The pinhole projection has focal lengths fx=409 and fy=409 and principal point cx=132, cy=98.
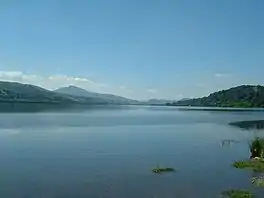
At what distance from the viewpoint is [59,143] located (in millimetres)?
52594

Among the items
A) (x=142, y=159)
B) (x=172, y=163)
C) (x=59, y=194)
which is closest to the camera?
(x=59, y=194)

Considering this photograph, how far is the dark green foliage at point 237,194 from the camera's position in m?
23.2

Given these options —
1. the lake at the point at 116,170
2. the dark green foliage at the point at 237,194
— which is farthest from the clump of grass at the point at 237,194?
the lake at the point at 116,170

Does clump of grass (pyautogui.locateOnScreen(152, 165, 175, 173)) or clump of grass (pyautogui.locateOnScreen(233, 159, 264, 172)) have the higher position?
clump of grass (pyautogui.locateOnScreen(233, 159, 264, 172))

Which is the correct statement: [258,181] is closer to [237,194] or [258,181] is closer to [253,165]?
[237,194]

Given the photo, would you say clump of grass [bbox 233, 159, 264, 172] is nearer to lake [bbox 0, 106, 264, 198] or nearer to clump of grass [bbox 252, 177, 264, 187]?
lake [bbox 0, 106, 264, 198]

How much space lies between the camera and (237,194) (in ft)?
78.0

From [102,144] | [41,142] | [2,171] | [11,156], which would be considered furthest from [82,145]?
[2,171]

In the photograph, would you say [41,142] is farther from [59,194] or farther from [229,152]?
[59,194]

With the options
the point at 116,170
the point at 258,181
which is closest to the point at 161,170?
the point at 116,170

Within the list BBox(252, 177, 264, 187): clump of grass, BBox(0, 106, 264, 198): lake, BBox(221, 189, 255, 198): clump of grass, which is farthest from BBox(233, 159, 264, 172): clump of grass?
BBox(221, 189, 255, 198): clump of grass

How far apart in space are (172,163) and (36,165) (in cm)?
Result: 1204

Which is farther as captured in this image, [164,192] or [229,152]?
[229,152]

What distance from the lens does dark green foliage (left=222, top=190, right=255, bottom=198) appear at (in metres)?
23.2
